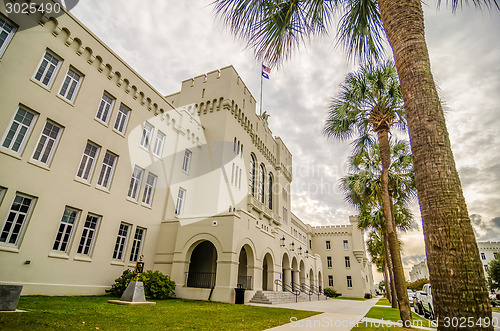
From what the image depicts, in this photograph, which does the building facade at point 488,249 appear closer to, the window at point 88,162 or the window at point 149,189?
the window at point 149,189

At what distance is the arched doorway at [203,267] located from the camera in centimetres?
1778

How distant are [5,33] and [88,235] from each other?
31.3ft

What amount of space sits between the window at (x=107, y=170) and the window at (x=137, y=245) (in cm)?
350

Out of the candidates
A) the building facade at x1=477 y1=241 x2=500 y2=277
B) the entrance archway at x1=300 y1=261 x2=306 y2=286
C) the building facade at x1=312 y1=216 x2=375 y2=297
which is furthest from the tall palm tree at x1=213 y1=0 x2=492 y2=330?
the building facade at x1=477 y1=241 x2=500 y2=277

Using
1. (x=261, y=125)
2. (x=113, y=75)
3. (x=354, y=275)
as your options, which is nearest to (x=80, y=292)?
(x=113, y=75)

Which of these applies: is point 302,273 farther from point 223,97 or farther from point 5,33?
point 5,33

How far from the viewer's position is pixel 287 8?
23.0 feet

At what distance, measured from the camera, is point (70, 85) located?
12.9 meters

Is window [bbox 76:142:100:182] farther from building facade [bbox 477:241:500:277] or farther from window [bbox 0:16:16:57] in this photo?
building facade [bbox 477:241:500:277]

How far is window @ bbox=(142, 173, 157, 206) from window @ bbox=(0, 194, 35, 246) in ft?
20.5

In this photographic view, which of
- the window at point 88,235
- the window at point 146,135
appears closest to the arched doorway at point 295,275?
the window at point 146,135

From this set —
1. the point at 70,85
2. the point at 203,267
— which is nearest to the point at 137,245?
the point at 203,267

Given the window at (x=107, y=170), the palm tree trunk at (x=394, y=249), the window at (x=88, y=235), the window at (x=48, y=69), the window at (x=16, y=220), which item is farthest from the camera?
the window at (x=107, y=170)

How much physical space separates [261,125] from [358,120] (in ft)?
55.9
